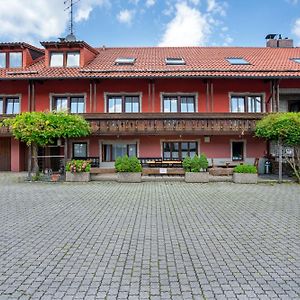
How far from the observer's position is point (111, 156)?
63.6ft

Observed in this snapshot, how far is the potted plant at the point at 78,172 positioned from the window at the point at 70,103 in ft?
18.4

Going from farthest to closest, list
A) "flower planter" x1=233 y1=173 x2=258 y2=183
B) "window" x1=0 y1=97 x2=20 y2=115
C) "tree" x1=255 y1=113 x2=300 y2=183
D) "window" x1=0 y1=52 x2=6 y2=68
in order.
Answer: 1. "window" x1=0 y1=52 x2=6 y2=68
2. "window" x1=0 y1=97 x2=20 y2=115
3. "flower planter" x1=233 y1=173 x2=258 y2=183
4. "tree" x1=255 y1=113 x2=300 y2=183

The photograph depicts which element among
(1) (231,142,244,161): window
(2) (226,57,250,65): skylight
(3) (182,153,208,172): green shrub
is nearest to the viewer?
(3) (182,153,208,172): green shrub

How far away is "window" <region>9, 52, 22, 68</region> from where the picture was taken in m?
20.3

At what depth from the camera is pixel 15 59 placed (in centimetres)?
2039

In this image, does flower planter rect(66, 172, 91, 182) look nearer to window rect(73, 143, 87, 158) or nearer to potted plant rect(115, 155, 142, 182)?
potted plant rect(115, 155, 142, 182)

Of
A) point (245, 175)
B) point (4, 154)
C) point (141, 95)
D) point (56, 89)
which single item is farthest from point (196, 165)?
point (4, 154)

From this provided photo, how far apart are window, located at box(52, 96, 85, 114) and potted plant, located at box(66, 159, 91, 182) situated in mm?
5609

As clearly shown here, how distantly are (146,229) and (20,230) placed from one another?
261 cm

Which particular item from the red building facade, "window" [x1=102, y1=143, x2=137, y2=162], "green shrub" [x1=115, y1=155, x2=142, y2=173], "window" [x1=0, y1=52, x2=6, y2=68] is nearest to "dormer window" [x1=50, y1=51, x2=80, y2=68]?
the red building facade

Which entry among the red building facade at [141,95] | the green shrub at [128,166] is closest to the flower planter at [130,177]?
the green shrub at [128,166]

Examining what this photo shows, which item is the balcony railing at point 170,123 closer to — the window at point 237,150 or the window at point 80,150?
the window at point 237,150

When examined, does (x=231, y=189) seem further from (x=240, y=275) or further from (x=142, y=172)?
(x=240, y=275)

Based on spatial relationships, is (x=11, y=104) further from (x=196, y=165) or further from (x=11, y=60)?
(x=196, y=165)
